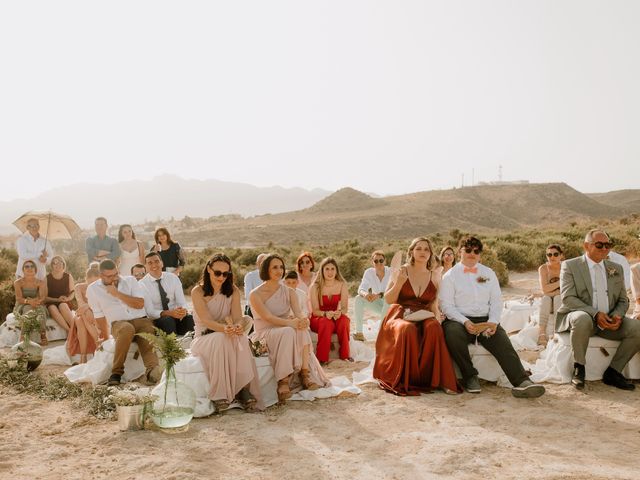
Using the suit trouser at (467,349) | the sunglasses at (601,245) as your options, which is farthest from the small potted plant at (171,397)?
the sunglasses at (601,245)

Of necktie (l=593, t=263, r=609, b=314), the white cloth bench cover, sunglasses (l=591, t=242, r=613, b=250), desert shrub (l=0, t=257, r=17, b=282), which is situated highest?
sunglasses (l=591, t=242, r=613, b=250)

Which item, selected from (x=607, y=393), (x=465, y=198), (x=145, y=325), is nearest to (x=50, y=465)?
(x=145, y=325)

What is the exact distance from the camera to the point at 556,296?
8.66 metres

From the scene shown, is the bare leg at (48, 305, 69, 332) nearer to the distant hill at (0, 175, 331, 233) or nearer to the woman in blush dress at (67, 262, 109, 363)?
the woman in blush dress at (67, 262, 109, 363)

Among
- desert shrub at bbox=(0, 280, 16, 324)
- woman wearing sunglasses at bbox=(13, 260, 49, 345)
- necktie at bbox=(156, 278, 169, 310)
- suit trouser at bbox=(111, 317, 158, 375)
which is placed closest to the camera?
suit trouser at bbox=(111, 317, 158, 375)

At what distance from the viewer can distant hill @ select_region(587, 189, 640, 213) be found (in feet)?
281

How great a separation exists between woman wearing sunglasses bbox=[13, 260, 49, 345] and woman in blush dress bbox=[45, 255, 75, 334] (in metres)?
0.13

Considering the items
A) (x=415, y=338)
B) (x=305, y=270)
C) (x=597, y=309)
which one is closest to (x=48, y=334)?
(x=305, y=270)

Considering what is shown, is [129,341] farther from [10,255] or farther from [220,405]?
[10,255]

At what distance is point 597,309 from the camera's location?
23.1ft

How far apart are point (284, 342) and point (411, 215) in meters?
56.3

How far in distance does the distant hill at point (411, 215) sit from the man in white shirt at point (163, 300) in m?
38.1

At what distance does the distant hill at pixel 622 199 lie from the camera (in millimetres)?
85625

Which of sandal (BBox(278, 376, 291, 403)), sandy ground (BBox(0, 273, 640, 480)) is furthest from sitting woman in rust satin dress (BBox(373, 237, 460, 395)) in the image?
sandal (BBox(278, 376, 291, 403))
